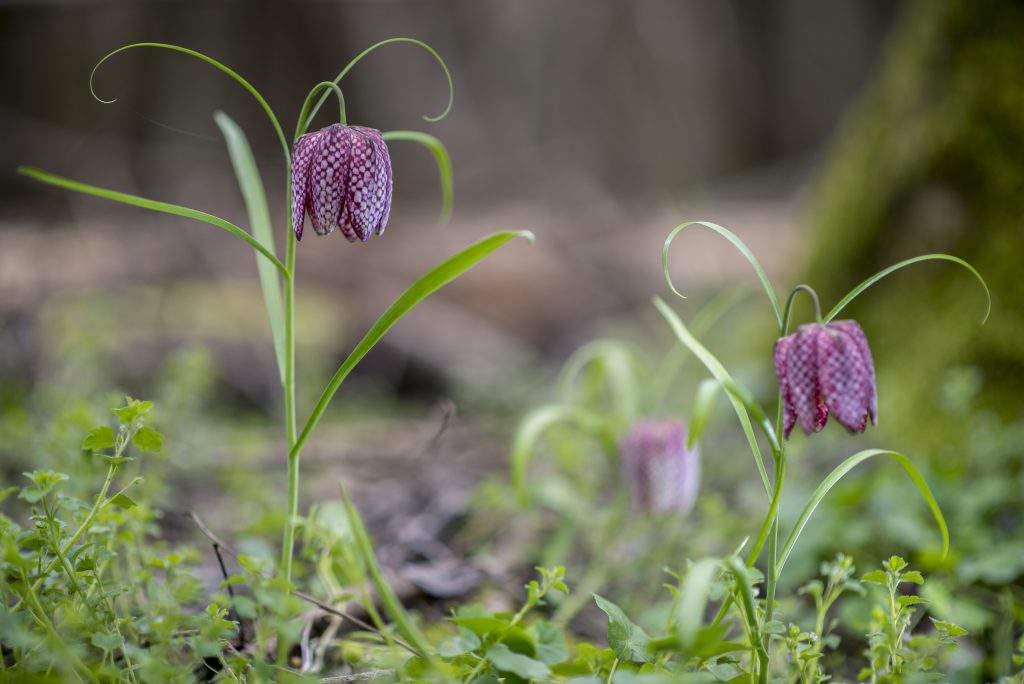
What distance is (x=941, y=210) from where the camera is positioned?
7.01 ft

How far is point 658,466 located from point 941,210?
3.96 feet

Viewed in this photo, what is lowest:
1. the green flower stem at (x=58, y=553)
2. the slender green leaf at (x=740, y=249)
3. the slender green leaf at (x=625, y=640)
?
the slender green leaf at (x=625, y=640)

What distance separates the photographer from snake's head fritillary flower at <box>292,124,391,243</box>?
3.19ft

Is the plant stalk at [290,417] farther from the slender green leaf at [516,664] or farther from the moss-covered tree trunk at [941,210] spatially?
the moss-covered tree trunk at [941,210]

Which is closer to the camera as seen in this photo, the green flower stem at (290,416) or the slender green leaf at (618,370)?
the green flower stem at (290,416)

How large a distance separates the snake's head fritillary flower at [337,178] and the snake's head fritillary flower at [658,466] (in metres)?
0.75

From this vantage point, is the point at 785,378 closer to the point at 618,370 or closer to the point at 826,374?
the point at 826,374

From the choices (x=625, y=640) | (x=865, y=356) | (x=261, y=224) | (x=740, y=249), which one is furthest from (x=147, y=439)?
(x=865, y=356)

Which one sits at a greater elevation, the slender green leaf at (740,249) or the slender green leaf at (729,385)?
the slender green leaf at (740,249)

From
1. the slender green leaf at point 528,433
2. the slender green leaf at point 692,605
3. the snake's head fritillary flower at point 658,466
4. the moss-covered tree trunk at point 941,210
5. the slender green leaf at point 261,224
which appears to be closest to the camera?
the slender green leaf at point 692,605

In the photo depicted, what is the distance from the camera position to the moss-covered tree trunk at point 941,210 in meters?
1.98

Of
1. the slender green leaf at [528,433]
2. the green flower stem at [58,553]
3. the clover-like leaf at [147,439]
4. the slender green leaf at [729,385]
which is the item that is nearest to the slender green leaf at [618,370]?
the slender green leaf at [528,433]

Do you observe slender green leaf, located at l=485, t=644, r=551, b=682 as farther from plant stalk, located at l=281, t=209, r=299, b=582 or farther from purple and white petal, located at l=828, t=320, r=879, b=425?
purple and white petal, located at l=828, t=320, r=879, b=425

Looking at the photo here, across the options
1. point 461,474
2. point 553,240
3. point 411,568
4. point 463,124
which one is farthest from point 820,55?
point 411,568
